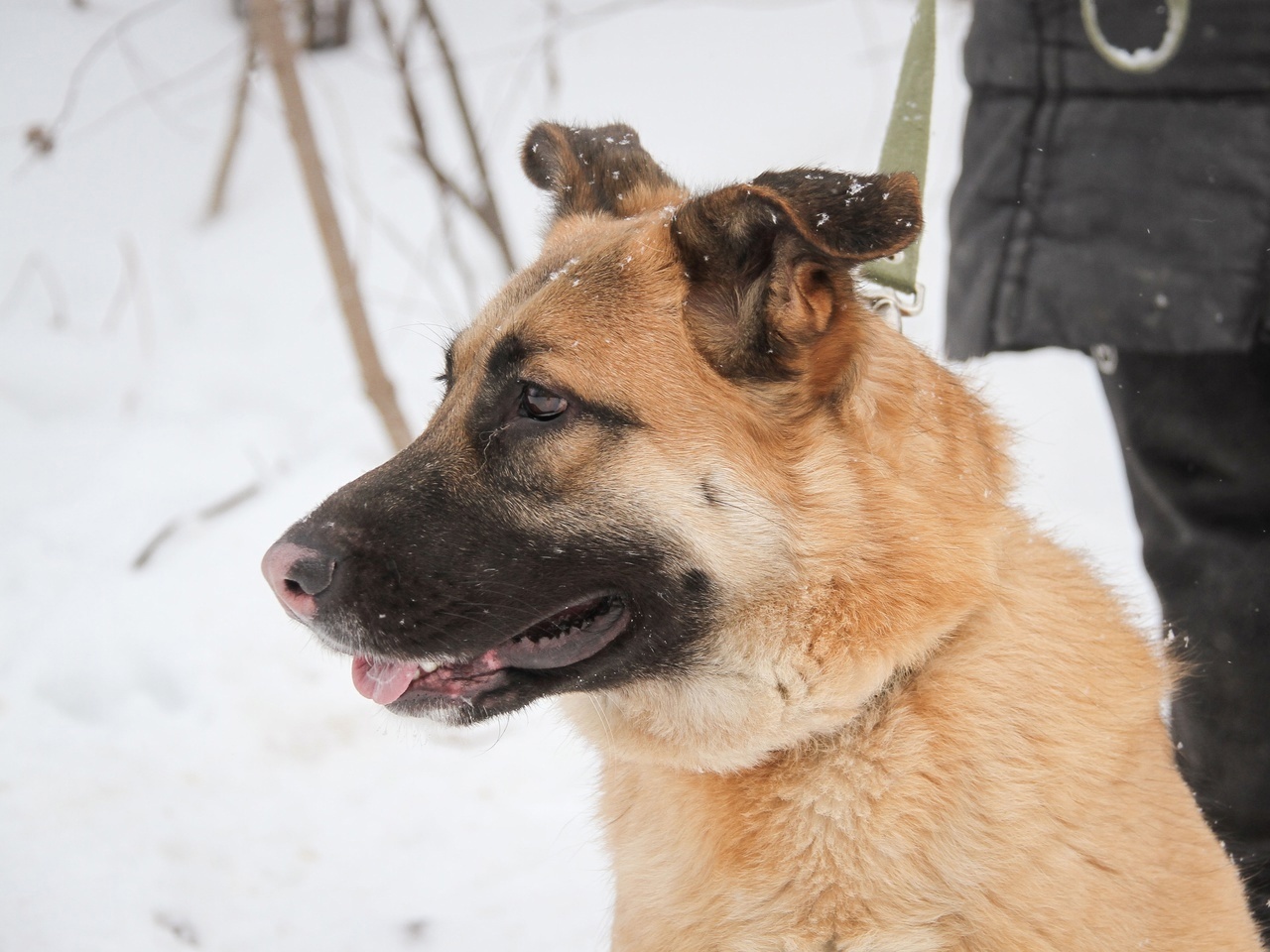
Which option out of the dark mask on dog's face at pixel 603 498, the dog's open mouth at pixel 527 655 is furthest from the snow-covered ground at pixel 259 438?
the dark mask on dog's face at pixel 603 498

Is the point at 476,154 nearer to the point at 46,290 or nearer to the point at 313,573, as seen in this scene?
the point at 46,290

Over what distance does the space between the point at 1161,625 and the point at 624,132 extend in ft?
6.98

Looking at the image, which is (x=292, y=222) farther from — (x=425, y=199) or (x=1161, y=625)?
(x=1161, y=625)

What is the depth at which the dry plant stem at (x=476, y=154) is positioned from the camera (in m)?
5.54

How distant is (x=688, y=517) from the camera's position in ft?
7.69

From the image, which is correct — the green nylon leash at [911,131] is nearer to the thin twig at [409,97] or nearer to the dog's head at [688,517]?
the dog's head at [688,517]

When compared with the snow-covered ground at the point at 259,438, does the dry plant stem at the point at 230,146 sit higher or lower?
higher

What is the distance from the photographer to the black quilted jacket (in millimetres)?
2572

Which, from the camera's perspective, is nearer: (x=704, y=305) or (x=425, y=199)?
(x=704, y=305)

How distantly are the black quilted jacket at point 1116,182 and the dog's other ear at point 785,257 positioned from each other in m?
0.76

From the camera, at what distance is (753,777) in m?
2.34

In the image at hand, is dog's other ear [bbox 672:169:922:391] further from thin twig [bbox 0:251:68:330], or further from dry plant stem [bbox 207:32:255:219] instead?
thin twig [bbox 0:251:68:330]

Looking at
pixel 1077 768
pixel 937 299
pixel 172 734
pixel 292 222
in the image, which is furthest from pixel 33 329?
pixel 1077 768

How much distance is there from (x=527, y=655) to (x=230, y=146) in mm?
6845
